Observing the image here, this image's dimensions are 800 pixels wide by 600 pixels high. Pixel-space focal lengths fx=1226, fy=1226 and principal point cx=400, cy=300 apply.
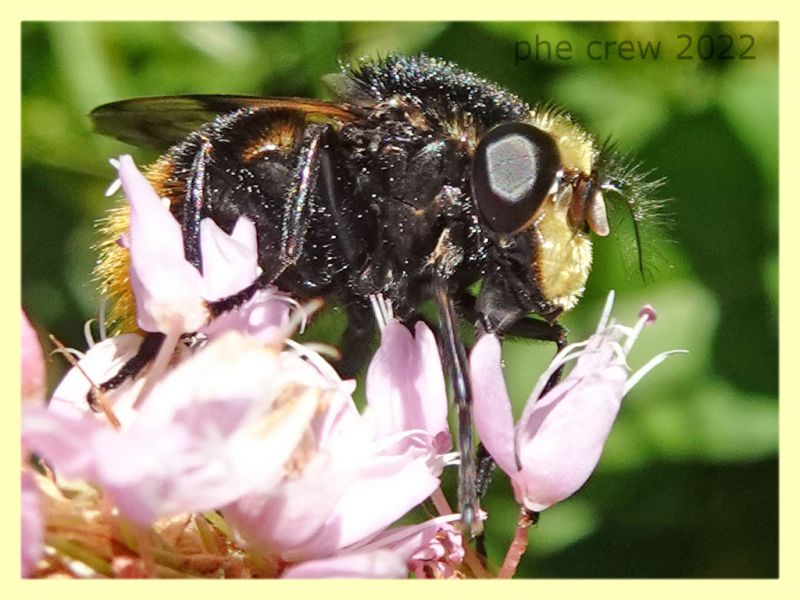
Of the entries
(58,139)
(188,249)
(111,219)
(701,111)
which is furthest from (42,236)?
(701,111)

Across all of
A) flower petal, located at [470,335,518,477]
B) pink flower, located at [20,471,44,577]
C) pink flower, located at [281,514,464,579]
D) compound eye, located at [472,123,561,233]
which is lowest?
pink flower, located at [281,514,464,579]

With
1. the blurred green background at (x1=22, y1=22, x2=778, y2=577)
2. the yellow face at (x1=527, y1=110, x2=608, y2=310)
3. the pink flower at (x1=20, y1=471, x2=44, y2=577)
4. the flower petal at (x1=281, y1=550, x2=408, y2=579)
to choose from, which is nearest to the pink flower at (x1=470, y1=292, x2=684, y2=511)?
the yellow face at (x1=527, y1=110, x2=608, y2=310)

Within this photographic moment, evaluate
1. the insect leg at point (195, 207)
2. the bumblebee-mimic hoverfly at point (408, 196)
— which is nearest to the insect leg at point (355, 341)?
the bumblebee-mimic hoverfly at point (408, 196)

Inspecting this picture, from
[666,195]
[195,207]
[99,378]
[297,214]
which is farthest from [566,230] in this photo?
[666,195]

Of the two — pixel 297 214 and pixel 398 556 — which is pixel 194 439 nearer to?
pixel 398 556

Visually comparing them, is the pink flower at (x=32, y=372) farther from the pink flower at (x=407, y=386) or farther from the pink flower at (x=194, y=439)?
the pink flower at (x=407, y=386)

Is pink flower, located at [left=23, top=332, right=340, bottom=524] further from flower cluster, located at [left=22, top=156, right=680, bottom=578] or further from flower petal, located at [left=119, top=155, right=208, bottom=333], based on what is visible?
flower petal, located at [left=119, top=155, right=208, bottom=333]

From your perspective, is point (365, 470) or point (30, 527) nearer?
point (30, 527)
